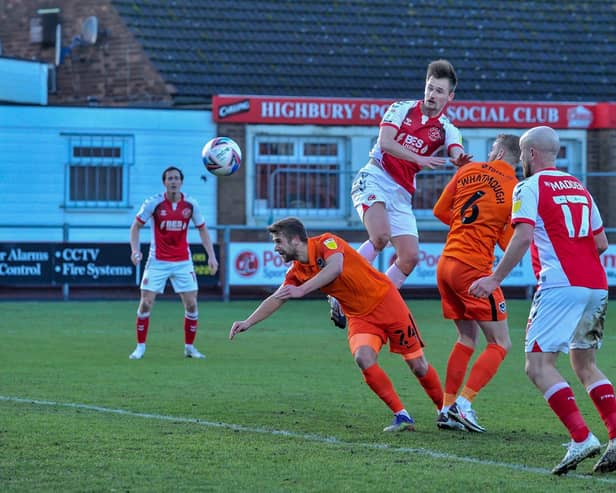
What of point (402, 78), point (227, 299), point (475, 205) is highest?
point (402, 78)

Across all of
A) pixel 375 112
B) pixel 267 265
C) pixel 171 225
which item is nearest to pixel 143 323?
pixel 171 225

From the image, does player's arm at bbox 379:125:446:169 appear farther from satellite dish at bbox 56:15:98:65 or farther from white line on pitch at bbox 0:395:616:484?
satellite dish at bbox 56:15:98:65

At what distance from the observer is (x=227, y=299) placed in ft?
84.4

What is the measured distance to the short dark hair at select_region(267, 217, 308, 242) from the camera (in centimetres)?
905

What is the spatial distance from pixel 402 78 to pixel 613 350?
17.0 meters

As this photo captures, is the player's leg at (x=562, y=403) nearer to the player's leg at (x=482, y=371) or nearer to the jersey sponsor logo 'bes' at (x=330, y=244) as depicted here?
the player's leg at (x=482, y=371)

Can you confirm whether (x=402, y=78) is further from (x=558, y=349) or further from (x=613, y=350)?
(x=558, y=349)

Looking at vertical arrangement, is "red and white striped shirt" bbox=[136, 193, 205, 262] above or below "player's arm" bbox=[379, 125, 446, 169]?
below

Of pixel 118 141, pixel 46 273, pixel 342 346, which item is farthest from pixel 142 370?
pixel 118 141

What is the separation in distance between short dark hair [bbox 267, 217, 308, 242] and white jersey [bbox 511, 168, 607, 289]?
1904 millimetres

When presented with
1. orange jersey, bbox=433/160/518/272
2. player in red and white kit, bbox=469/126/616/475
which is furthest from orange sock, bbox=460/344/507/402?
player in red and white kit, bbox=469/126/616/475

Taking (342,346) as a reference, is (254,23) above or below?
above

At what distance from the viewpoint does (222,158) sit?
50.1 feet

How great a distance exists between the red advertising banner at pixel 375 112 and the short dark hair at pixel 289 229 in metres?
19.3
